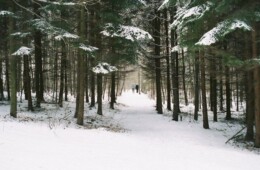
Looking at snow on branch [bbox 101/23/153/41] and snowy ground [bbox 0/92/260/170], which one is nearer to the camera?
snowy ground [bbox 0/92/260/170]

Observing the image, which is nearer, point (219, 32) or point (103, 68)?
point (219, 32)

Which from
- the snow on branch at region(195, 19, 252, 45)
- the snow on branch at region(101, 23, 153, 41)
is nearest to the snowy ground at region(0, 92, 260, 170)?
the snow on branch at region(195, 19, 252, 45)

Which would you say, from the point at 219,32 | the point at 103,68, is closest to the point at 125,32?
the point at 103,68

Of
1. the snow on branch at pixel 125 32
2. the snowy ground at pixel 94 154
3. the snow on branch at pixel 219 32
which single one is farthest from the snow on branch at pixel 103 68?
the snow on branch at pixel 219 32

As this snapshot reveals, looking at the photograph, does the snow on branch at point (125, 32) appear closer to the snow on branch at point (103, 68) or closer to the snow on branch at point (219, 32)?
the snow on branch at point (103, 68)

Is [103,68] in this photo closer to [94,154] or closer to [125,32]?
[125,32]

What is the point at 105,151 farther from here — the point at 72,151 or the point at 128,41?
the point at 128,41

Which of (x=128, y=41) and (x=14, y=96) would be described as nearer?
(x=14, y=96)

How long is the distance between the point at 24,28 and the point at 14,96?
3.58m

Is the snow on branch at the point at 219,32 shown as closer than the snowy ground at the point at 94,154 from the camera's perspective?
No

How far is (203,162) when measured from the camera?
9.69 metres

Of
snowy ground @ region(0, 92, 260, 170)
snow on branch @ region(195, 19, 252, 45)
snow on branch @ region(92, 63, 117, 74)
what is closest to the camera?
snowy ground @ region(0, 92, 260, 170)

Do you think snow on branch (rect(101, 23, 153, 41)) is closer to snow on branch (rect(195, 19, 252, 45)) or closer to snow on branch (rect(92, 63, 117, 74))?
snow on branch (rect(92, 63, 117, 74))

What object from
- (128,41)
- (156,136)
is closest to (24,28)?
(128,41)
